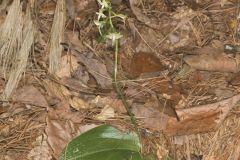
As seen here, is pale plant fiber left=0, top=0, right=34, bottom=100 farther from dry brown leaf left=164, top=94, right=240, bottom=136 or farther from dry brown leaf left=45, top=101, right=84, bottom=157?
dry brown leaf left=164, top=94, right=240, bottom=136

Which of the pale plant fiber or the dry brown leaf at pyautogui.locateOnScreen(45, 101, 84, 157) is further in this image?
the pale plant fiber

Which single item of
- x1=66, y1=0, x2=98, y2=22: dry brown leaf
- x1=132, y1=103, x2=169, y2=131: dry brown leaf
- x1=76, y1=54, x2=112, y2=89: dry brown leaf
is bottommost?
x1=132, y1=103, x2=169, y2=131: dry brown leaf

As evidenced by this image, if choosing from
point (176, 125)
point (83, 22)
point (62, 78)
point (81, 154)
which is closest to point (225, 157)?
point (176, 125)

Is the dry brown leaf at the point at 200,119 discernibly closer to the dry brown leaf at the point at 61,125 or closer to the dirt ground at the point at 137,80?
the dirt ground at the point at 137,80

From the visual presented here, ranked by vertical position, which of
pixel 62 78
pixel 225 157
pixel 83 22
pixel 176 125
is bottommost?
pixel 225 157

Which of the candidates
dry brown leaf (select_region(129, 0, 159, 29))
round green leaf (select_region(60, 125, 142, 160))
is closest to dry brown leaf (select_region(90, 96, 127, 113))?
round green leaf (select_region(60, 125, 142, 160))

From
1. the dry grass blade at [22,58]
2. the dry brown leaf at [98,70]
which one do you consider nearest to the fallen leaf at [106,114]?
the dry brown leaf at [98,70]

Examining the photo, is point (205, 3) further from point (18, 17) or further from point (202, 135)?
point (18, 17)

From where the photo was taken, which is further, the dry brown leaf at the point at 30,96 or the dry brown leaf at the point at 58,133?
the dry brown leaf at the point at 30,96
